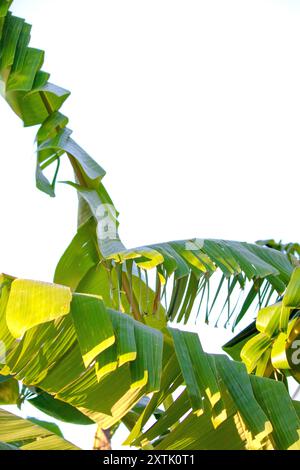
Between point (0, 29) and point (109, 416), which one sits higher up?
point (0, 29)

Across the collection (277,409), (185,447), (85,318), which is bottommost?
(185,447)

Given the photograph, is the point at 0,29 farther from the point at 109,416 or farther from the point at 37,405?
the point at 109,416

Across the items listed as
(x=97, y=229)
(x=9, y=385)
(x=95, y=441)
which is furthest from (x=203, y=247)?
(x=9, y=385)

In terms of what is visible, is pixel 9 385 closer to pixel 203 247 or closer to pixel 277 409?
pixel 203 247

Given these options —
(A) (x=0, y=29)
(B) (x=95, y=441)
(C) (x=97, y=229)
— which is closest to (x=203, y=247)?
(C) (x=97, y=229)

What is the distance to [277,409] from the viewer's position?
6.06ft

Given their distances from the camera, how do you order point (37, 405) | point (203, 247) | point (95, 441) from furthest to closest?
point (37, 405)
point (203, 247)
point (95, 441)

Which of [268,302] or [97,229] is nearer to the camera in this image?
[97,229]

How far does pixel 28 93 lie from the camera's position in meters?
3.05

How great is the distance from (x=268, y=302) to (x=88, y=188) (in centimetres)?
85
